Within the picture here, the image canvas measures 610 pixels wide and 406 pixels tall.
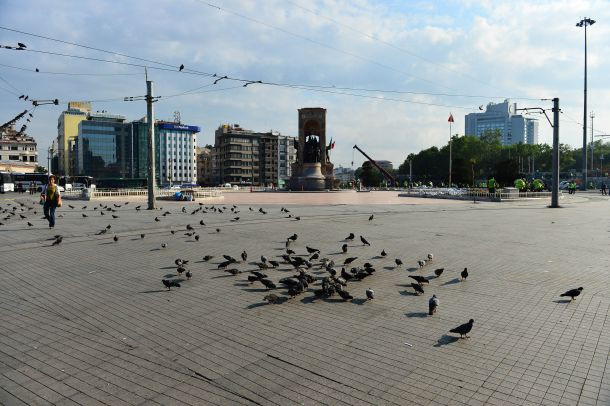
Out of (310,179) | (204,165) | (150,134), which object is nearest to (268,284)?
(150,134)

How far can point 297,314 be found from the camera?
5.97 m

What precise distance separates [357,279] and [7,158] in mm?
112802

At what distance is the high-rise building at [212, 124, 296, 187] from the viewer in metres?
139

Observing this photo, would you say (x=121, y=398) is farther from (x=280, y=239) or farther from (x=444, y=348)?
(x=280, y=239)

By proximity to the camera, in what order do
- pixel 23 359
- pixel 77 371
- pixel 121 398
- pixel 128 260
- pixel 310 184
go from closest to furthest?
pixel 121 398
pixel 77 371
pixel 23 359
pixel 128 260
pixel 310 184

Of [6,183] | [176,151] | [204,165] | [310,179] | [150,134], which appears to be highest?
[176,151]

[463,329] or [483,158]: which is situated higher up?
[483,158]

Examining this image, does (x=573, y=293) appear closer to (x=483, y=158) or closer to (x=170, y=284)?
(x=170, y=284)

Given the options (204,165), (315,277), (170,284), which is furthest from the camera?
(204,165)

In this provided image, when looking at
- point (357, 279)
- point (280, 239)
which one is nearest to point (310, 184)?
point (280, 239)

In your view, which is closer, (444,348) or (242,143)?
(444,348)

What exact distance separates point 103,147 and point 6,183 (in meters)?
72.6

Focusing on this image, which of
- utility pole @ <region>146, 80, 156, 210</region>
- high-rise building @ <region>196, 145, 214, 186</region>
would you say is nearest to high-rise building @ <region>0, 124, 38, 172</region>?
high-rise building @ <region>196, 145, 214, 186</region>

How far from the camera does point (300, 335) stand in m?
5.16
